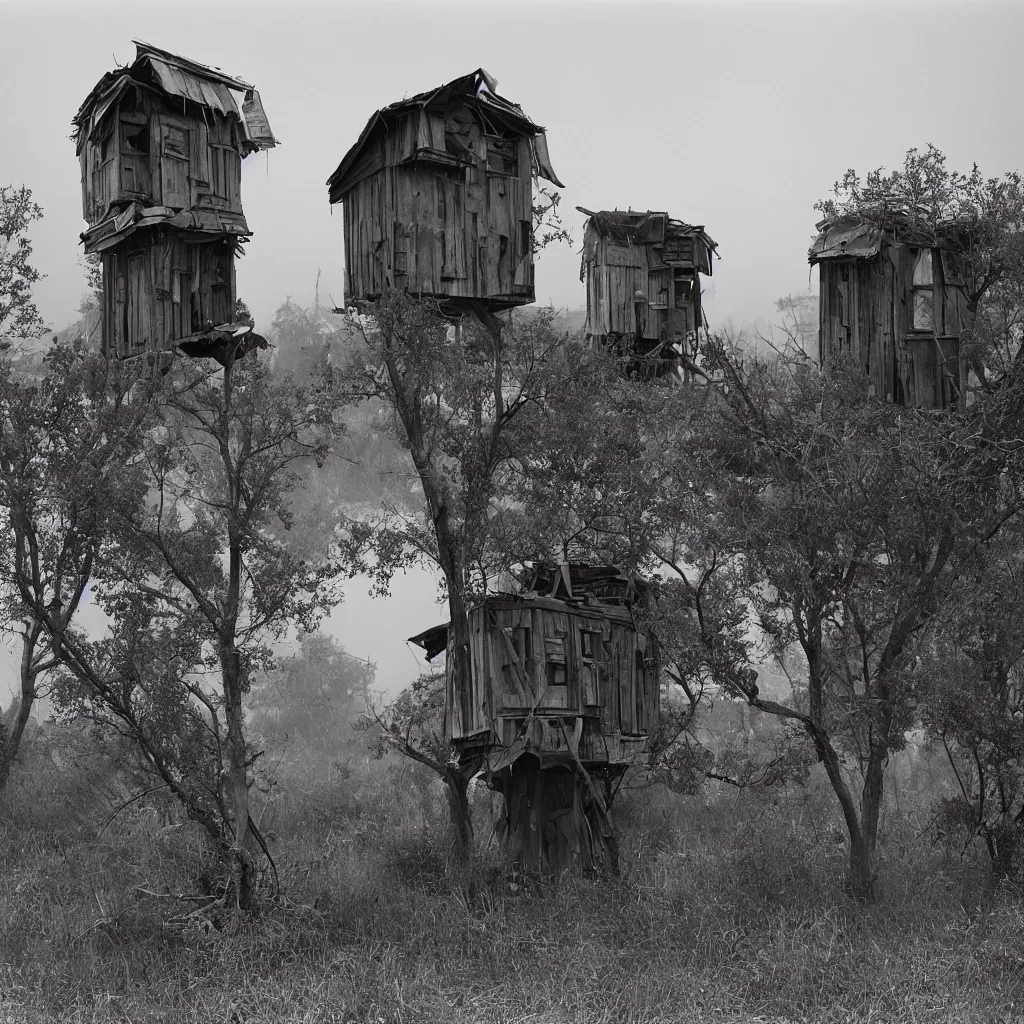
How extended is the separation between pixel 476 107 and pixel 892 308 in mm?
7966

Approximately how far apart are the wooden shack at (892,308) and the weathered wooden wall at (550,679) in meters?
5.95

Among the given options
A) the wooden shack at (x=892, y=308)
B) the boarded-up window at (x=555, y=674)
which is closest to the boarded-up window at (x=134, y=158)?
the boarded-up window at (x=555, y=674)

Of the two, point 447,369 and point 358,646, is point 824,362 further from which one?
point 358,646

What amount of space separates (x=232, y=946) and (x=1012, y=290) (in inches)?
583

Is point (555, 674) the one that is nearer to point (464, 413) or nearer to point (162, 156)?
point (464, 413)

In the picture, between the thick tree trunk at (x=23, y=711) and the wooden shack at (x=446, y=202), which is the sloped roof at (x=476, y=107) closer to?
the wooden shack at (x=446, y=202)

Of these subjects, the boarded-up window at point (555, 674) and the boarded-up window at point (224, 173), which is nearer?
the boarded-up window at point (224, 173)

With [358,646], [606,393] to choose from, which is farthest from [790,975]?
[358,646]

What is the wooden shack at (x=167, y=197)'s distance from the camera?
21891mm

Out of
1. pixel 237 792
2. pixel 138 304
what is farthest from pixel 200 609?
pixel 138 304

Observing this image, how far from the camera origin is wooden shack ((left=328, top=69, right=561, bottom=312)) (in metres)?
23.4

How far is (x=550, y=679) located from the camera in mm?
23516

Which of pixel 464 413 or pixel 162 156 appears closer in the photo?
pixel 162 156

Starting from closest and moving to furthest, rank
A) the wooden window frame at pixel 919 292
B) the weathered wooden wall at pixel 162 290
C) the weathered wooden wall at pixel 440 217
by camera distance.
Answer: the weathered wooden wall at pixel 162 290
the weathered wooden wall at pixel 440 217
the wooden window frame at pixel 919 292
